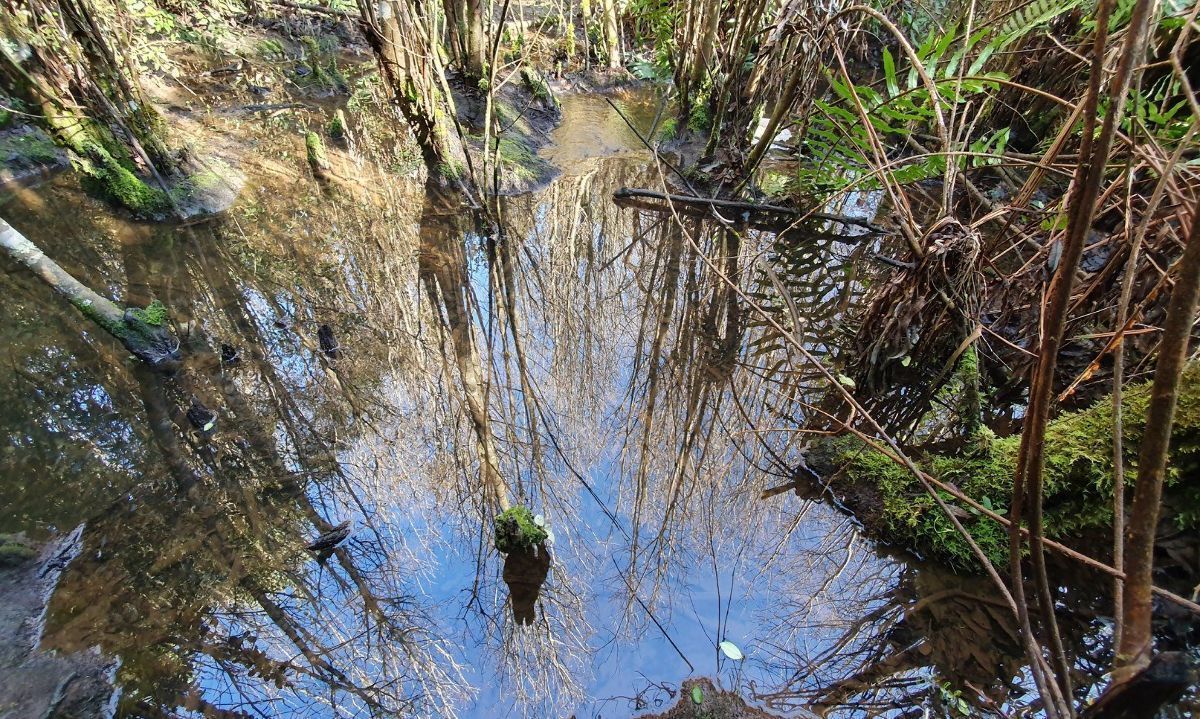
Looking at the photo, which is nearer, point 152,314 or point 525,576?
point 525,576

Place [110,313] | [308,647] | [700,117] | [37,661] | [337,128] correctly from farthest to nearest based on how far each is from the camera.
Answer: [700,117]
[337,128]
[110,313]
[308,647]
[37,661]

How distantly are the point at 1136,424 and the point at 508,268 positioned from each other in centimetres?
421

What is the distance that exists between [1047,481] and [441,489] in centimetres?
293

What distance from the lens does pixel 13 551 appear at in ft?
8.12

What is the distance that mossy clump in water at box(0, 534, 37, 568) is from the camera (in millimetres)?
2455

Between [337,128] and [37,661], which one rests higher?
[337,128]

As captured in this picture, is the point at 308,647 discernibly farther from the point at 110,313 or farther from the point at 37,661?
the point at 110,313

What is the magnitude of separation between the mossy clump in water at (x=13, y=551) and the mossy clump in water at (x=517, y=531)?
212cm

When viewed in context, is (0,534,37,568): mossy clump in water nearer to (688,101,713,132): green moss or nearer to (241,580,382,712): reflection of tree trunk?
(241,580,382,712): reflection of tree trunk

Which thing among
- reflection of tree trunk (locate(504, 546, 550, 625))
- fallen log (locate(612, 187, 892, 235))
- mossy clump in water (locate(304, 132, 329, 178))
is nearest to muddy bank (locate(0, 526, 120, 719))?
reflection of tree trunk (locate(504, 546, 550, 625))

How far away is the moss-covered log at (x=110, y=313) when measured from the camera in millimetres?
3175

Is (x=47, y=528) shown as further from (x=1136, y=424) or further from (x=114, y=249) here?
(x=1136, y=424)

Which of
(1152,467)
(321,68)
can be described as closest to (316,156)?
(321,68)

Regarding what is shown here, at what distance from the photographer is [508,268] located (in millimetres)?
4969
